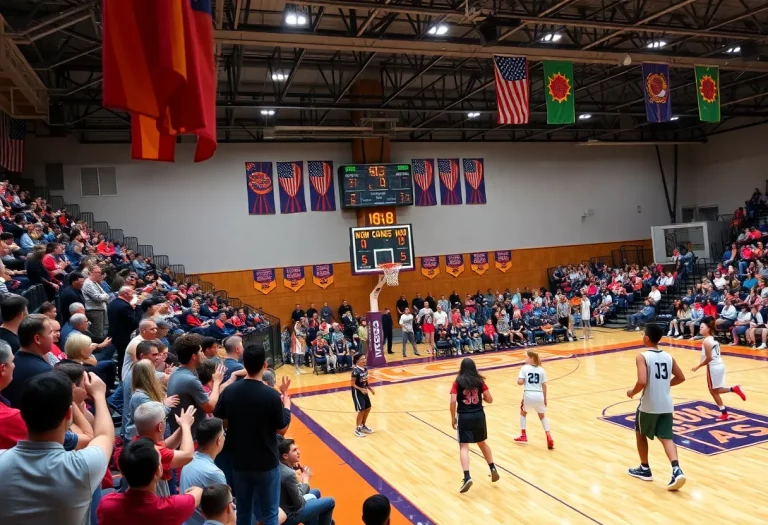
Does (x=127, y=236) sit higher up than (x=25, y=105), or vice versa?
(x=25, y=105)

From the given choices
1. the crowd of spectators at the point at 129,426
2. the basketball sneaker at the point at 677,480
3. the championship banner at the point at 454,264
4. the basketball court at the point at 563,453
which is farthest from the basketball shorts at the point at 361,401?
the championship banner at the point at 454,264

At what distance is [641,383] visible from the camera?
21.5 feet

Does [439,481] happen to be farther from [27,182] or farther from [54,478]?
[27,182]

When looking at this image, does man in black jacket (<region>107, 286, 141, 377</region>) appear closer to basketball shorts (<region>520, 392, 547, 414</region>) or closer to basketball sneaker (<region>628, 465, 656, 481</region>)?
basketball shorts (<region>520, 392, 547, 414</region>)

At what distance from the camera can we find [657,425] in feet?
21.6

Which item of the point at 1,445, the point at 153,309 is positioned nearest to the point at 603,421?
the point at 153,309

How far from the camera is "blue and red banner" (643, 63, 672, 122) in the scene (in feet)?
49.6

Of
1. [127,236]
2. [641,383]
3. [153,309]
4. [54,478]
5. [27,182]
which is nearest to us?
[54,478]

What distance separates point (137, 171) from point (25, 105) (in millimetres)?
5820

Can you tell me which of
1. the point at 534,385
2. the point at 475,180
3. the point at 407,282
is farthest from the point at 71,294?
the point at 475,180

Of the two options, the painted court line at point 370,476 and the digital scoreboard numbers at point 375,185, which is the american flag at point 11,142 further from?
the painted court line at point 370,476

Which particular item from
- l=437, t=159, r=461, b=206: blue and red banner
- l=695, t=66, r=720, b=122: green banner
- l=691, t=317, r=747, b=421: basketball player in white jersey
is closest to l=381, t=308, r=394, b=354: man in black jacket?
l=437, t=159, r=461, b=206: blue and red banner

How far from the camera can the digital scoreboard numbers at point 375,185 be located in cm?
2295

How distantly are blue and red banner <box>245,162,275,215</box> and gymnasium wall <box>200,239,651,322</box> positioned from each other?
2.56 metres
